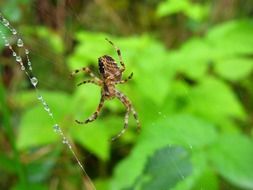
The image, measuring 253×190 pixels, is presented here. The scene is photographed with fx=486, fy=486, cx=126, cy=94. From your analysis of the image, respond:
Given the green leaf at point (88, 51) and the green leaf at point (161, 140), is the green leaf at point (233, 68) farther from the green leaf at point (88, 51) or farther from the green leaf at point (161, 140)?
the green leaf at point (161, 140)

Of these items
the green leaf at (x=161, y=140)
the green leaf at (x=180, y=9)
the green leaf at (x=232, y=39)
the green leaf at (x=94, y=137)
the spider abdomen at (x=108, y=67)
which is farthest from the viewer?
the green leaf at (x=180, y=9)

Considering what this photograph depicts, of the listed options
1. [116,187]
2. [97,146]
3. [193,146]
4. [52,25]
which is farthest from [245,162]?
[52,25]

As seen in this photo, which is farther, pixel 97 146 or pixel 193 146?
pixel 97 146

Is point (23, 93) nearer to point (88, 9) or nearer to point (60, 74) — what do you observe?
point (60, 74)

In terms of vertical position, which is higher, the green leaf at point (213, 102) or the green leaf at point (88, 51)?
the green leaf at point (88, 51)

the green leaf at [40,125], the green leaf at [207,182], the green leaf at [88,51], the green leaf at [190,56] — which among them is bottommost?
the green leaf at [207,182]

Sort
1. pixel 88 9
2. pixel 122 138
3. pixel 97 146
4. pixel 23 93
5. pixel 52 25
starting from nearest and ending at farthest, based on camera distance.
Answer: pixel 97 146 → pixel 122 138 → pixel 23 93 → pixel 52 25 → pixel 88 9

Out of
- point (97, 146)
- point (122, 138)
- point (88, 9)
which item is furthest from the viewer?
point (88, 9)

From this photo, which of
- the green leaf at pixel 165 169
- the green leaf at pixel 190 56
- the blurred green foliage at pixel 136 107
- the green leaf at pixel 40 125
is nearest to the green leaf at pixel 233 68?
the blurred green foliage at pixel 136 107
